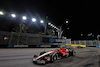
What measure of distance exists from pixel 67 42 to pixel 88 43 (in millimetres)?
8173

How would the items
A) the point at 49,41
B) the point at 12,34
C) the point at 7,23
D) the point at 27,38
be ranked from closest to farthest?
the point at 12,34 → the point at 27,38 → the point at 49,41 → the point at 7,23

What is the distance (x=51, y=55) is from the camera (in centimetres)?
344

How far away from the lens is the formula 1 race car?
312 centimetres

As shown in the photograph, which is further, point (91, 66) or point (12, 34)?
point (12, 34)

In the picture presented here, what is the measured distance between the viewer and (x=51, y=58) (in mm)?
3338

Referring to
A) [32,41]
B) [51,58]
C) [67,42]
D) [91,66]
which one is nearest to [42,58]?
[51,58]

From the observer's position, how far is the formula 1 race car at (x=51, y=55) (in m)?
3.12

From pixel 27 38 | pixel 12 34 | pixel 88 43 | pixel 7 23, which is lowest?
pixel 88 43

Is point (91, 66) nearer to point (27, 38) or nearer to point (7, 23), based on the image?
point (27, 38)

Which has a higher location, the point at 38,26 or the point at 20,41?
the point at 38,26

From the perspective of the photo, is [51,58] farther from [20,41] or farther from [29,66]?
[20,41]

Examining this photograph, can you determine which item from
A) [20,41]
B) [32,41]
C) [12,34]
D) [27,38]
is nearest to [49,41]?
[32,41]

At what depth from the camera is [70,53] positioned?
5062mm

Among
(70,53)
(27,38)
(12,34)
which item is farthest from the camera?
(27,38)
